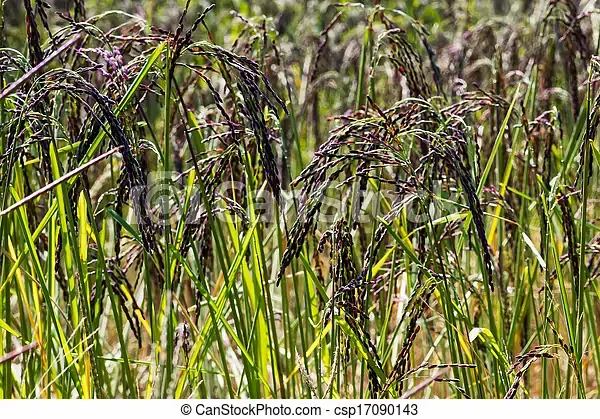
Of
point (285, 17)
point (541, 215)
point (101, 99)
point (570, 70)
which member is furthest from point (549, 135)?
point (285, 17)

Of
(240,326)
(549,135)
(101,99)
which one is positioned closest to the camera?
(101,99)

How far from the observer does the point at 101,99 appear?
789 millimetres

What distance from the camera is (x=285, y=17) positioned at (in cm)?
388

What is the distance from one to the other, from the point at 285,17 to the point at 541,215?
292 cm

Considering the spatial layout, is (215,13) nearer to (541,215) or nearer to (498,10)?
(498,10)

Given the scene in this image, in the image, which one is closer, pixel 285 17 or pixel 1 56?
pixel 1 56

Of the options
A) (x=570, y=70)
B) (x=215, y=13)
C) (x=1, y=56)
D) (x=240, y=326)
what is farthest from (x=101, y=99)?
(x=215, y=13)
